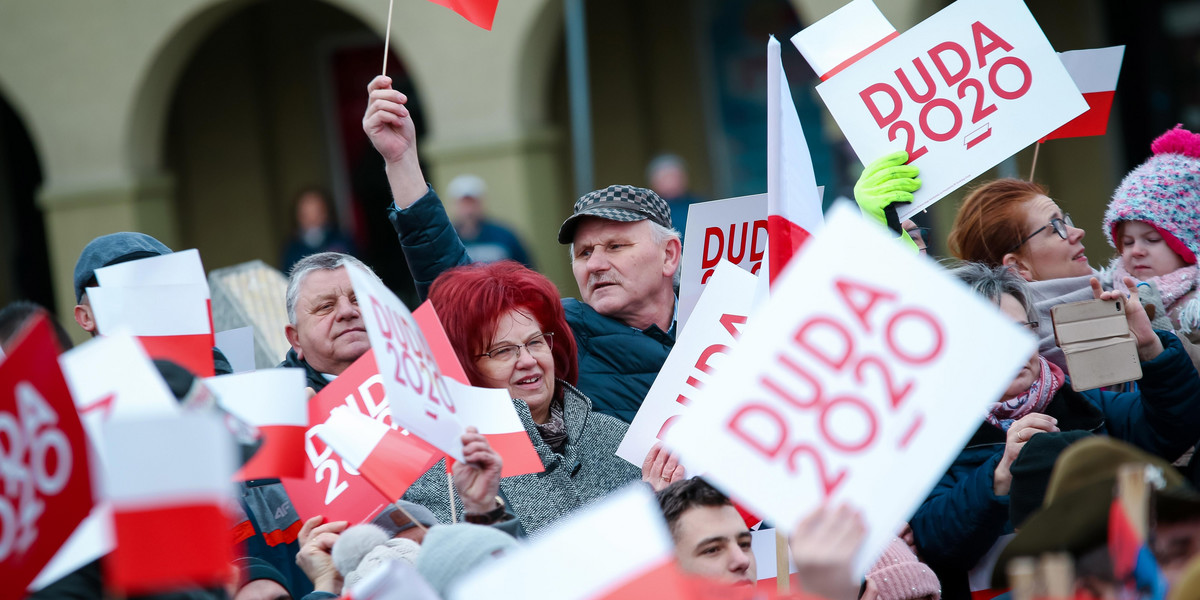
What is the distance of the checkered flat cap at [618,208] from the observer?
3.84m

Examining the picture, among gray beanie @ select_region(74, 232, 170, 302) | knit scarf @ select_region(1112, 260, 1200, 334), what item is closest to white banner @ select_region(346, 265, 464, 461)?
gray beanie @ select_region(74, 232, 170, 302)

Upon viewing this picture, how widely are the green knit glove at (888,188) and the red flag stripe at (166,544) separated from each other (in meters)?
2.01

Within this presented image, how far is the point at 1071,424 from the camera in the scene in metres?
3.16

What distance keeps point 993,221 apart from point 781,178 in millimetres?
1382

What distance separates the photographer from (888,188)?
134 inches

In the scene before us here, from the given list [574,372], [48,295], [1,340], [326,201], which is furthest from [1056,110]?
[48,295]

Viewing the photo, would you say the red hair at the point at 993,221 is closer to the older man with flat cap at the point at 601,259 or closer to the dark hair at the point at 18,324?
the older man with flat cap at the point at 601,259

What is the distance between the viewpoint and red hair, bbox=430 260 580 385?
3.35 metres

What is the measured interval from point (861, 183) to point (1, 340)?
85.0 inches

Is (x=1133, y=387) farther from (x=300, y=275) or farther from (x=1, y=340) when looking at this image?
(x=1, y=340)

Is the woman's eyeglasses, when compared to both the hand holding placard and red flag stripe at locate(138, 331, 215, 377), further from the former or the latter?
the hand holding placard

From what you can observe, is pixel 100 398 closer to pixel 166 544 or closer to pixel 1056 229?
pixel 166 544

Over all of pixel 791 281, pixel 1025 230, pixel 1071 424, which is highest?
pixel 791 281

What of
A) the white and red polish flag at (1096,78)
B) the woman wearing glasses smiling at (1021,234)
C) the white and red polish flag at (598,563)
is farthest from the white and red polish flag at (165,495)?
the white and red polish flag at (1096,78)
